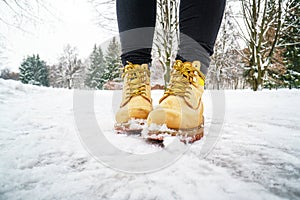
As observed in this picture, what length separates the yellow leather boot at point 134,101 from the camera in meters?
0.54

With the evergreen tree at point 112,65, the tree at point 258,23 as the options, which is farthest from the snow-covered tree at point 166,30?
the evergreen tree at point 112,65

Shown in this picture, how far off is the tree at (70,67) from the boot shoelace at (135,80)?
1940 centimetres

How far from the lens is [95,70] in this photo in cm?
2069

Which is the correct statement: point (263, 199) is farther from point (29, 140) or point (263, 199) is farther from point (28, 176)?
point (29, 140)

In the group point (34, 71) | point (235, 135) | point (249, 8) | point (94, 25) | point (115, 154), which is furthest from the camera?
point (34, 71)

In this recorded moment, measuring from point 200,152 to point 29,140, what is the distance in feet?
1.28

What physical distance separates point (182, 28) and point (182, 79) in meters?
0.17

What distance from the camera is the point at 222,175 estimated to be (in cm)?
27

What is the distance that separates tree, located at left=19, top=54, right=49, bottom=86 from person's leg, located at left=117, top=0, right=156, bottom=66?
20944 millimetres

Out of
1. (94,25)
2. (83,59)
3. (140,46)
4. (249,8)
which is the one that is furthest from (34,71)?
(140,46)

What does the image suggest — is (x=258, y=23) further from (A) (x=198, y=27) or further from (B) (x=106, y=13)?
(A) (x=198, y=27)

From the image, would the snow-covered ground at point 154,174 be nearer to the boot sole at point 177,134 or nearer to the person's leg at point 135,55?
the boot sole at point 177,134

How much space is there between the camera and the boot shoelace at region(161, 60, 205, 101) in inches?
20.7

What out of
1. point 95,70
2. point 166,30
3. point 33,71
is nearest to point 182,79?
point 166,30
